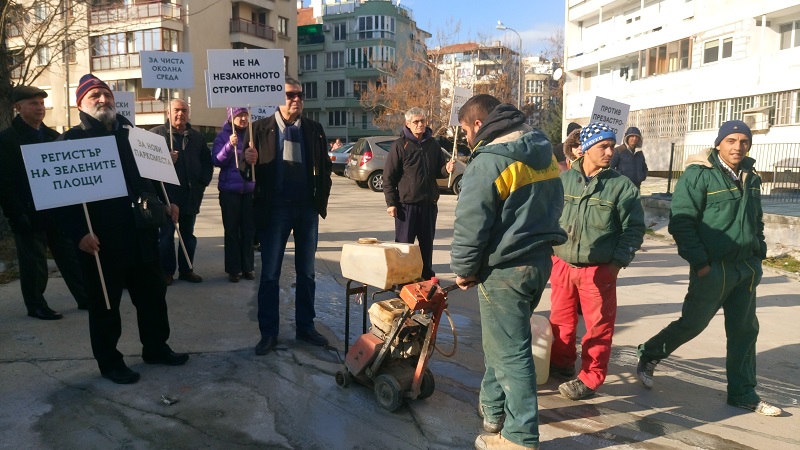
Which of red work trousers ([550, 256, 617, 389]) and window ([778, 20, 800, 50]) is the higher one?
window ([778, 20, 800, 50])

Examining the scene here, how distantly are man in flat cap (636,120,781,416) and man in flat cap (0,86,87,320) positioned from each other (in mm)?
5305

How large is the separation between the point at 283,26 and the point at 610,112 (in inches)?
1930

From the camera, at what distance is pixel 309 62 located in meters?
68.2

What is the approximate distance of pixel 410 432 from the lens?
3750 mm

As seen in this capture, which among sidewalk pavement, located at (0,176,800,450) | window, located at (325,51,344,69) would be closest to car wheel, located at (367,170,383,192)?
sidewalk pavement, located at (0,176,800,450)

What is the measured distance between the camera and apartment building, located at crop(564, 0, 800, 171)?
73.8 ft

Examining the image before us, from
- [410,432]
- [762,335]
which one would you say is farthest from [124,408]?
[762,335]

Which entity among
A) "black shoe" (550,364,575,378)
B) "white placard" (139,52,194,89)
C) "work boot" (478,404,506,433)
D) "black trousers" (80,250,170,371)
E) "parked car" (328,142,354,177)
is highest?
"white placard" (139,52,194,89)

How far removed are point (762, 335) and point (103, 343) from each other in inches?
238

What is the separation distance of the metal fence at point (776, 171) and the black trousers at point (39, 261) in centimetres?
968

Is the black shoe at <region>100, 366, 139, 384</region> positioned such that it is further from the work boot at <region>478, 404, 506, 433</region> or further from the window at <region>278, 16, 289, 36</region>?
the window at <region>278, 16, 289, 36</region>

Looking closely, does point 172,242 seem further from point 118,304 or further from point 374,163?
point 374,163

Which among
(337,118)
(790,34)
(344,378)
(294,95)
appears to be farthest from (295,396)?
(337,118)

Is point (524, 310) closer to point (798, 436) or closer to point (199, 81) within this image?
point (798, 436)
